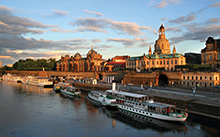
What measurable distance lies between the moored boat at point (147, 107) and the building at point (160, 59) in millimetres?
43418

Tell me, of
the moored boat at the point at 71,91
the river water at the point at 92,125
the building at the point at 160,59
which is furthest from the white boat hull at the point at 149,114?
the building at the point at 160,59

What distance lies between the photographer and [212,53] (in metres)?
75.6

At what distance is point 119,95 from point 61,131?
20775 mm

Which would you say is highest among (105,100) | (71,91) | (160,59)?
(160,59)

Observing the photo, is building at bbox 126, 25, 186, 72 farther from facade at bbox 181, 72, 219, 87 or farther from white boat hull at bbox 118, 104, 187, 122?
white boat hull at bbox 118, 104, 187, 122

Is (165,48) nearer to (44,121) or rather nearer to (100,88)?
(100,88)

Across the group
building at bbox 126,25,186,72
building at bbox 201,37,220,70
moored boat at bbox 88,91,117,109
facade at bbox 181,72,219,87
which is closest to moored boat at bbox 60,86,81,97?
moored boat at bbox 88,91,117,109

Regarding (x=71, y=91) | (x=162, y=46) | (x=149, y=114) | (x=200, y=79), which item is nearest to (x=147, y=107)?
(x=149, y=114)

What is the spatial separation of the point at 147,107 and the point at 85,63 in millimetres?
136096

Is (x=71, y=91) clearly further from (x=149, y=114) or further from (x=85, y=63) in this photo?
(x=85, y=63)

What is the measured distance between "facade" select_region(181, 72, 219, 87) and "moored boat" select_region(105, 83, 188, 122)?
25.2 metres

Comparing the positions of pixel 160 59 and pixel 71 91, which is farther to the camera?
pixel 160 59

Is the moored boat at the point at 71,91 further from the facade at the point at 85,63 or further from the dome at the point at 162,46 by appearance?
the facade at the point at 85,63

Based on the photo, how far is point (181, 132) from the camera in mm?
32594
